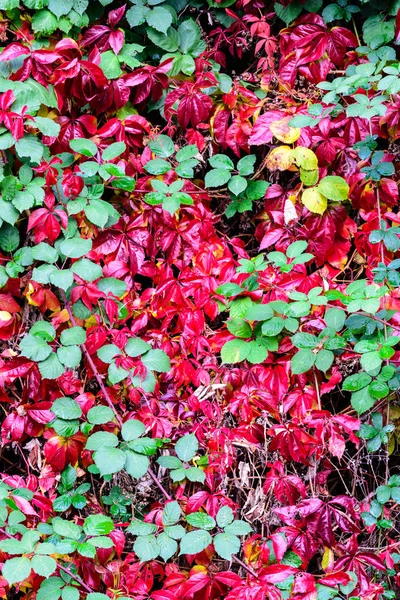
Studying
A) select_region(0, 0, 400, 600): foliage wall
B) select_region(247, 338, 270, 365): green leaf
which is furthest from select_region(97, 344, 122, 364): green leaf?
select_region(247, 338, 270, 365): green leaf

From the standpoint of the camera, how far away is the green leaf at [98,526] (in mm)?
1763

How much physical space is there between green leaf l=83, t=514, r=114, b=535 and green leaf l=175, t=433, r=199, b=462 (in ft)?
0.91

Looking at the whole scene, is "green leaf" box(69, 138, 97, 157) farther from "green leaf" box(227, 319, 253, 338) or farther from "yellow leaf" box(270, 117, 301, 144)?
"green leaf" box(227, 319, 253, 338)

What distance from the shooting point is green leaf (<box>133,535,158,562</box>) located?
68.7 inches

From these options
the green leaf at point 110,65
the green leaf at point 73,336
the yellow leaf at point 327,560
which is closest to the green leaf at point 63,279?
the green leaf at point 73,336

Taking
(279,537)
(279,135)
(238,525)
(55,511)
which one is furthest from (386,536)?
(279,135)

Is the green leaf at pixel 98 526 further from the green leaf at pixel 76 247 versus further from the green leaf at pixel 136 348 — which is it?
the green leaf at pixel 76 247

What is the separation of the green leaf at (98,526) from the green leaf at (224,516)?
12.0 inches

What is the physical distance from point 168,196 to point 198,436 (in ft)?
2.48

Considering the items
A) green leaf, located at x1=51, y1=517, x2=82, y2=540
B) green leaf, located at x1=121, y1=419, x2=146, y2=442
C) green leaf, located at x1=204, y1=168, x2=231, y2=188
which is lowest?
green leaf, located at x1=51, y1=517, x2=82, y2=540

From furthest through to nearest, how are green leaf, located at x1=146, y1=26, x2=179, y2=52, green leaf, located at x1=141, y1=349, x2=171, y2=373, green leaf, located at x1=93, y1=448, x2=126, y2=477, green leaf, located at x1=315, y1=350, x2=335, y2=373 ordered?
green leaf, located at x1=146, y1=26, x2=179, y2=52
green leaf, located at x1=141, y1=349, x2=171, y2=373
green leaf, located at x1=315, y1=350, x2=335, y2=373
green leaf, located at x1=93, y1=448, x2=126, y2=477

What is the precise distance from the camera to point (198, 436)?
198 cm

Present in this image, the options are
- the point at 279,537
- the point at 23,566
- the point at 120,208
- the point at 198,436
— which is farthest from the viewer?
the point at 120,208

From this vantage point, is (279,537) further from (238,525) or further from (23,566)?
(23,566)
